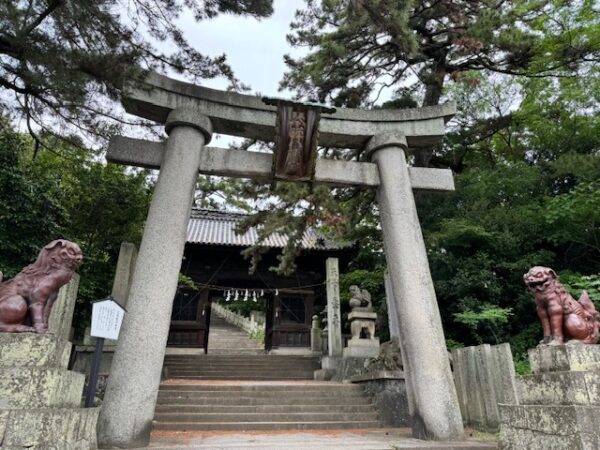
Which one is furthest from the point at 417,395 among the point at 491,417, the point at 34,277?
the point at 34,277

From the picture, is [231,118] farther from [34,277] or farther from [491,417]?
[491,417]

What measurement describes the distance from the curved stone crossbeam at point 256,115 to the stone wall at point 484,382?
3757 millimetres

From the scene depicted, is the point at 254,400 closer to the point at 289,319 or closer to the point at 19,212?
the point at 19,212

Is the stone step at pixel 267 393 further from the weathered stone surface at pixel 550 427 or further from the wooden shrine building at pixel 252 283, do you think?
the wooden shrine building at pixel 252 283

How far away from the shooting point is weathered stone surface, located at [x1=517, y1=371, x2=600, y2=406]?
3289 millimetres

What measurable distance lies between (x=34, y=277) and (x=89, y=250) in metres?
6.24

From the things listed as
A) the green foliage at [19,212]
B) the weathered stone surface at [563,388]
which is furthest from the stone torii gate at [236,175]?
the green foliage at [19,212]

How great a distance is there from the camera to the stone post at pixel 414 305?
5.05m

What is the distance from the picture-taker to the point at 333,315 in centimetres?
1221

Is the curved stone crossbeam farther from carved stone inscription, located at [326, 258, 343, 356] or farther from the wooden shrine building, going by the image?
the wooden shrine building

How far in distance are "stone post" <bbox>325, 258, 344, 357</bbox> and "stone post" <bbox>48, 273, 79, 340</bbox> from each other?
25.7ft

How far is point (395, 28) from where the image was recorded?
25.7 feet

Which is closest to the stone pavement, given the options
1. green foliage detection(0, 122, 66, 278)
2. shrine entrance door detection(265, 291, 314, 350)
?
green foliage detection(0, 122, 66, 278)

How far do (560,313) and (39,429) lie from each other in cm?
463
